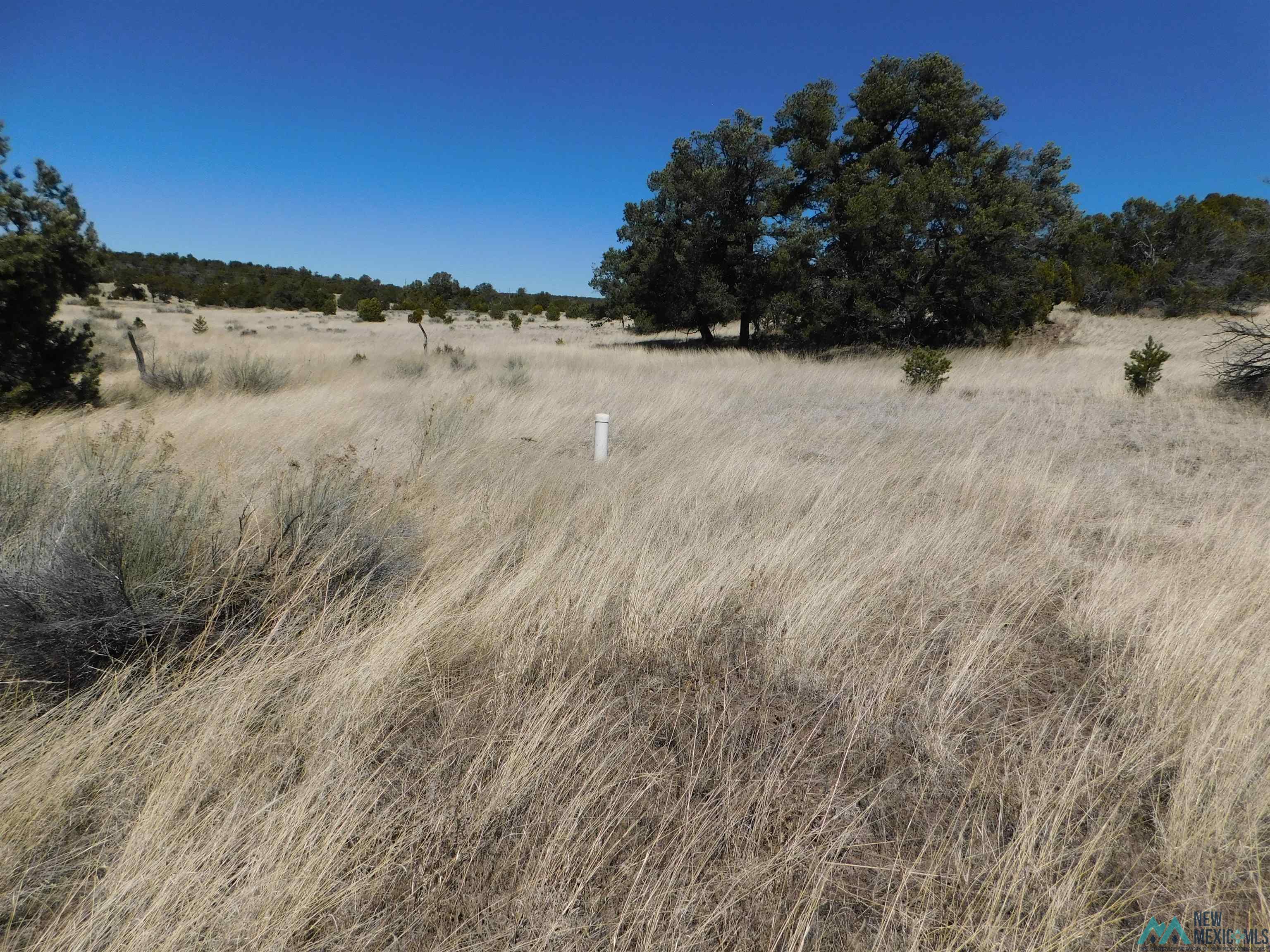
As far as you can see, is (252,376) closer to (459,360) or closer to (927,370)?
(459,360)

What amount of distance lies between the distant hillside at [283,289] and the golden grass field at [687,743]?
133 feet

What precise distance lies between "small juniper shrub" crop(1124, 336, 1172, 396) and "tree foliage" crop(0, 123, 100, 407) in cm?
1622

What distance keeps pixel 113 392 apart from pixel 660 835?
11.5 m

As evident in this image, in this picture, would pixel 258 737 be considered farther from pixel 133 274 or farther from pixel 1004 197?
pixel 133 274

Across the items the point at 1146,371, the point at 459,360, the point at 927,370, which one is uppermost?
the point at 1146,371

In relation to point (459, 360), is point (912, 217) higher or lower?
higher

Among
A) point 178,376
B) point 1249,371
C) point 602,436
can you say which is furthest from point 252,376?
point 1249,371

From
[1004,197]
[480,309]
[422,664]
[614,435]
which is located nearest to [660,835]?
[422,664]

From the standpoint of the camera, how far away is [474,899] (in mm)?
1456

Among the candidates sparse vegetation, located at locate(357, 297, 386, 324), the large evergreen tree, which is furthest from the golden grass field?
sparse vegetation, located at locate(357, 297, 386, 324)

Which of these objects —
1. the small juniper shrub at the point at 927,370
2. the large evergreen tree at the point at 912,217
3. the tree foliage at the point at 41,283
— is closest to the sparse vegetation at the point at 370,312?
the large evergreen tree at the point at 912,217

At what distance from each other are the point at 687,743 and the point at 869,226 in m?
16.6

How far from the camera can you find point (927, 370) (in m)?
10.9

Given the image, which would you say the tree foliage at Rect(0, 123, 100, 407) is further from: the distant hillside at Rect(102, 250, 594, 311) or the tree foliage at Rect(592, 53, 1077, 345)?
the distant hillside at Rect(102, 250, 594, 311)
